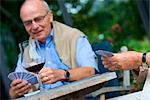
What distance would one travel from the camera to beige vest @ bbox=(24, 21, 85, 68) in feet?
10.6

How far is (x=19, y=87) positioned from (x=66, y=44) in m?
0.60

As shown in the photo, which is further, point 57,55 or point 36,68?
point 57,55

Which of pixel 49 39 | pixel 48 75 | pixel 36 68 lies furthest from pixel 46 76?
pixel 49 39

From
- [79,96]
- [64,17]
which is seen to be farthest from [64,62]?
[64,17]

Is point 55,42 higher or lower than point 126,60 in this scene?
higher

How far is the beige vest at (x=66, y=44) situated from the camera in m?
3.24

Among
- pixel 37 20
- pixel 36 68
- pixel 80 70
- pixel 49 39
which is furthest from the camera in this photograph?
pixel 49 39

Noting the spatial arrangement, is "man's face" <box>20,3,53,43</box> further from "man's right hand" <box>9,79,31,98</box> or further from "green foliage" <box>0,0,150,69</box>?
"green foliage" <box>0,0,150,69</box>

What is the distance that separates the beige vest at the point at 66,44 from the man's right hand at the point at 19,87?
337 millimetres

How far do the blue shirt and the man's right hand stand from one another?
26 cm

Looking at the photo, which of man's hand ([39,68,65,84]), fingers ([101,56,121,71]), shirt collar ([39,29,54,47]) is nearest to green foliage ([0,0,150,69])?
shirt collar ([39,29,54,47])

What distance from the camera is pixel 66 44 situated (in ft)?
10.8

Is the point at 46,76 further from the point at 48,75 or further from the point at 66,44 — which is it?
the point at 66,44

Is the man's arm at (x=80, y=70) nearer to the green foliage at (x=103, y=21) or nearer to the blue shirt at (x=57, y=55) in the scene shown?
the blue shirt at (x=57, y=55)
